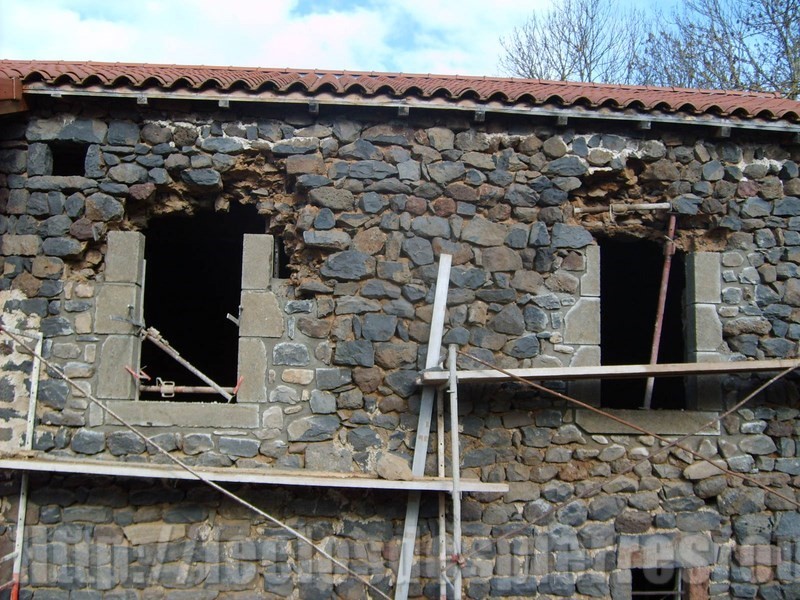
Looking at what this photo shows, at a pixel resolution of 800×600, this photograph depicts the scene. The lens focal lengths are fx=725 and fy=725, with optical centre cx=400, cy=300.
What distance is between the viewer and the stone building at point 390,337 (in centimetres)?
486

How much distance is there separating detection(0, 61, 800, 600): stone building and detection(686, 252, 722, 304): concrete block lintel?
0.02 meters

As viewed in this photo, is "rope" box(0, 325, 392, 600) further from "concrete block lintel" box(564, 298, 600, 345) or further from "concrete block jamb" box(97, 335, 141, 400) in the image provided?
"concrete block lintel" box(564, 298, 600, 345)

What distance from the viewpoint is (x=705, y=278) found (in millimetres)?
5336

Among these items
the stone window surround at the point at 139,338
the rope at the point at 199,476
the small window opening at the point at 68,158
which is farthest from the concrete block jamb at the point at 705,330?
the small window opening at the point at 68,158

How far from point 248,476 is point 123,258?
5.95 ft

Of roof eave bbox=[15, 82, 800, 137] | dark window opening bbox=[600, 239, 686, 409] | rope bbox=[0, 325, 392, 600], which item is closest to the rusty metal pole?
roof eave bbox=[15, 82, 800, 137]

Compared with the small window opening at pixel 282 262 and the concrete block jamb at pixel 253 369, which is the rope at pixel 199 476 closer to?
the concrete block jamb at pixel 253 369

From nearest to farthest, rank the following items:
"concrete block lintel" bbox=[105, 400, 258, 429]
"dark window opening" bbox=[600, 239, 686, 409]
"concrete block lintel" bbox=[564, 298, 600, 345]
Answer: "concrete block lintel" bbox=[105, 400, 258, 429]
"concrete block lintel" bbox=[564, 298, 600, 345]
"dark window opening" bbox=[600, 239, 686, 409]

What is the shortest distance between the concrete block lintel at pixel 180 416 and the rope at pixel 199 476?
0.22 feet

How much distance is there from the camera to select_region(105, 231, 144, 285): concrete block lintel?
511cm

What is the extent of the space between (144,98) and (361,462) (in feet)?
9.57

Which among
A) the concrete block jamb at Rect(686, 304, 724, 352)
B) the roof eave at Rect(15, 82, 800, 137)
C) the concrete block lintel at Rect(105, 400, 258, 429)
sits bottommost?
the concrete block lintel at Rect(105, 400, 258, 429)

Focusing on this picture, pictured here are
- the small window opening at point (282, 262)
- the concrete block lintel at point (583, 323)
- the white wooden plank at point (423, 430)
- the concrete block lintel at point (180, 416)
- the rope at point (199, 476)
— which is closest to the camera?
the rope at point (199, 476)

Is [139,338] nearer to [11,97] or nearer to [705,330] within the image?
[11,97]
